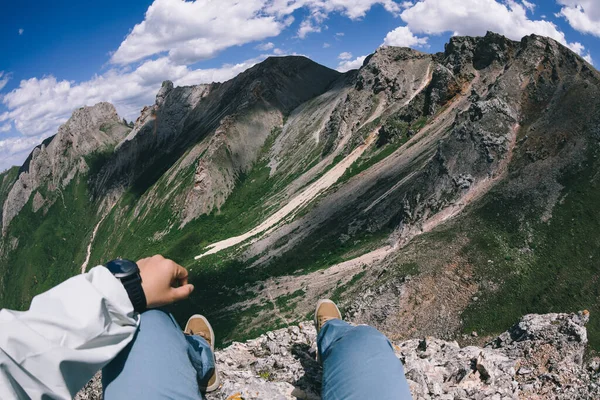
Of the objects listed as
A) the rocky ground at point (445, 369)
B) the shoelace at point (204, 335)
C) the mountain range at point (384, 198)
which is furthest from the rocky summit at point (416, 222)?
the shoelace at point (204, 335)

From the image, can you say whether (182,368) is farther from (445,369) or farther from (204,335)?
(445,369)

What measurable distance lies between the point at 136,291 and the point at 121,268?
0.27 m

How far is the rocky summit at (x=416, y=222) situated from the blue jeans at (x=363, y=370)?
9.06 feet

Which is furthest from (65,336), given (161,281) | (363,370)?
(363,370)

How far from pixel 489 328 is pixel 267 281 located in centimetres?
2890

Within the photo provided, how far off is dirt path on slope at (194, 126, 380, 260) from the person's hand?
2630 inches

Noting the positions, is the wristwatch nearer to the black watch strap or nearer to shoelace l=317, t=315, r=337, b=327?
the black watch strap

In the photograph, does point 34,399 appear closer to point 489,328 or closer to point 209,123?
point 489,328

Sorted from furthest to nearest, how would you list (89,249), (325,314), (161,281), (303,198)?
(89,249)
(303,198)
(325,314)
(161,281)

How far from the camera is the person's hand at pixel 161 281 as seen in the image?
4.36m

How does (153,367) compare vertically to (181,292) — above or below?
below

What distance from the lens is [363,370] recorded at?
3.89 meters

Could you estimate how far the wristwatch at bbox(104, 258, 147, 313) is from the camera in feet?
12.9

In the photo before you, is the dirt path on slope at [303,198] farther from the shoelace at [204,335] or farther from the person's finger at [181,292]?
the person's finger at [181,292]
